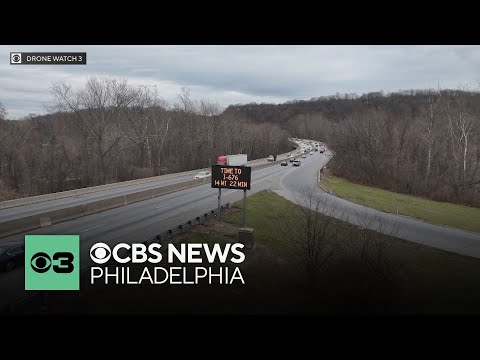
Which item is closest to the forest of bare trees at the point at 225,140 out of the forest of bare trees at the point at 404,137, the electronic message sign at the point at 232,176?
the forest of bare trees at the point at 404,137

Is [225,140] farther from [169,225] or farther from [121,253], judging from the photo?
[121,253]

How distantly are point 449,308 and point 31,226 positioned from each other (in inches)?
500

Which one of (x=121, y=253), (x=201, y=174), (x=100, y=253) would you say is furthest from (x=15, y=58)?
(x=201, y=174)

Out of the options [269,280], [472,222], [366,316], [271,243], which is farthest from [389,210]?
[366,316]

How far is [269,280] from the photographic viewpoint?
895 centimetres

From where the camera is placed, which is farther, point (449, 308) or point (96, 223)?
point (96, 223)

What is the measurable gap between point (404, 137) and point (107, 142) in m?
25.7

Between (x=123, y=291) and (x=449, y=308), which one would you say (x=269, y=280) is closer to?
(x=123, y=291)

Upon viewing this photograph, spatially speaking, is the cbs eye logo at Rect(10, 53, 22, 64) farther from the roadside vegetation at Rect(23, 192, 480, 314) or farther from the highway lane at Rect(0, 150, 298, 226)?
the highway lane at Rect(0, 150, 298, 226)

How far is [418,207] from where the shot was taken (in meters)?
16.6

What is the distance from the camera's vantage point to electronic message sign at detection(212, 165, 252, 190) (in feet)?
39.3

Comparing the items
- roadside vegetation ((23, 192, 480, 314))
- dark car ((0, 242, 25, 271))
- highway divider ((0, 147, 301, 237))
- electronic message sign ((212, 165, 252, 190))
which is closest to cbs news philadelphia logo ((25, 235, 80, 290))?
roadside vegetation ((23, 192, 480, 314))

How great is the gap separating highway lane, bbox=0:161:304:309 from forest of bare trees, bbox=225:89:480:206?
6.84 m

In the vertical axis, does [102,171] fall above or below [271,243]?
above
